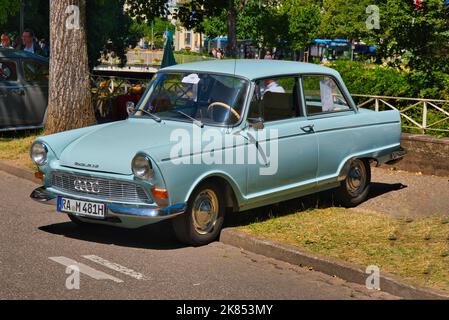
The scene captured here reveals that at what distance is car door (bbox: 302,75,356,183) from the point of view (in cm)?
929

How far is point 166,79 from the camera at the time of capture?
9109 millimetres

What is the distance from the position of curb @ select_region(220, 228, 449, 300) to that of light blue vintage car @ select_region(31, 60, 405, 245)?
11.9 inches

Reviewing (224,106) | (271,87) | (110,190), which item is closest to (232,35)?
Answer: (271,87)

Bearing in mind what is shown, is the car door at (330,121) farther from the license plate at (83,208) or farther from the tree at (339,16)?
the tree at (339,16)

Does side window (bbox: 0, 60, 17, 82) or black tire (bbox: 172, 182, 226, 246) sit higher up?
side window (bbox: 0, 60, 17, 82)

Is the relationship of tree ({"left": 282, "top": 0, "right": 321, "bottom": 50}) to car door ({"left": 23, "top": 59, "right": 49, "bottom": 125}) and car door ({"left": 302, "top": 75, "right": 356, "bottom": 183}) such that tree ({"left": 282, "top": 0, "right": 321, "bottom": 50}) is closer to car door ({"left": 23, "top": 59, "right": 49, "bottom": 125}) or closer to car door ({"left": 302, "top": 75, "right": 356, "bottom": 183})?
car door ({"left": 23, "top": 59, "right": 49, "bottom": 125})

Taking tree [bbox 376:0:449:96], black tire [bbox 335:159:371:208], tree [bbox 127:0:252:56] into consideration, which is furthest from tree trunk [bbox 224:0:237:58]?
black tire [bbox 335:159:371:208]

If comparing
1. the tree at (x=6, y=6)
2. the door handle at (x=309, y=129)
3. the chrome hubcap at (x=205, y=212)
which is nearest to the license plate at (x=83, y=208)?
the chrome hubcap at (x=205, y=212)

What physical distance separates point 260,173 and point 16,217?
9.58ft

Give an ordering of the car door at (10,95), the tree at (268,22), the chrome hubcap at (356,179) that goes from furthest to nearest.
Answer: the tree at (268,22), the car door at (10,95), the chrome hubcap at (356,179)

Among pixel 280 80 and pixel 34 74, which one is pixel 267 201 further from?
pixel 34 74

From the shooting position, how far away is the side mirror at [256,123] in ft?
27.7

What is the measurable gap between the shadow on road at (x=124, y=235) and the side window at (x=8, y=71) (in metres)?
7.14
